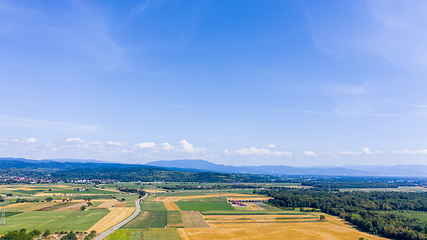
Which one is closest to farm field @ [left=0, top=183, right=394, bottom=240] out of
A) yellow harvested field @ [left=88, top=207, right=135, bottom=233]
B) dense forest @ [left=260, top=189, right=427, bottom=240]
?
yellow harvested field @ [left=88, top=207, right=135, bottom=233]

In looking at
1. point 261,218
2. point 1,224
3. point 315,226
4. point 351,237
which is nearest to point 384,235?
point 351,237

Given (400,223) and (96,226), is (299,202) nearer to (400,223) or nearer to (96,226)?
(400,223)

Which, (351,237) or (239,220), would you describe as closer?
(351,237)

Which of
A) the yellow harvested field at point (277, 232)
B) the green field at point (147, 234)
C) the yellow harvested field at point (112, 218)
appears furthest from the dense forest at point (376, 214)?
the yellow harvested field at point (112, 218)

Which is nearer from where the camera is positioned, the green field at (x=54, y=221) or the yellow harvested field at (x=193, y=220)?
the green field at (x=54, y=221)

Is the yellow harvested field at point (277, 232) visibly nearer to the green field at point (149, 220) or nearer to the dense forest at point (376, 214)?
the dense forest at point (376, 214)

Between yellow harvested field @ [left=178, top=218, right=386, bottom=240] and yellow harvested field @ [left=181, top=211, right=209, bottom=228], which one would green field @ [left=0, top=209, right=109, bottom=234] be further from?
yellow harvested field @ [left=178, top=218, right=386, bottom=240]

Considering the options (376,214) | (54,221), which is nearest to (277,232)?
(376,214)
